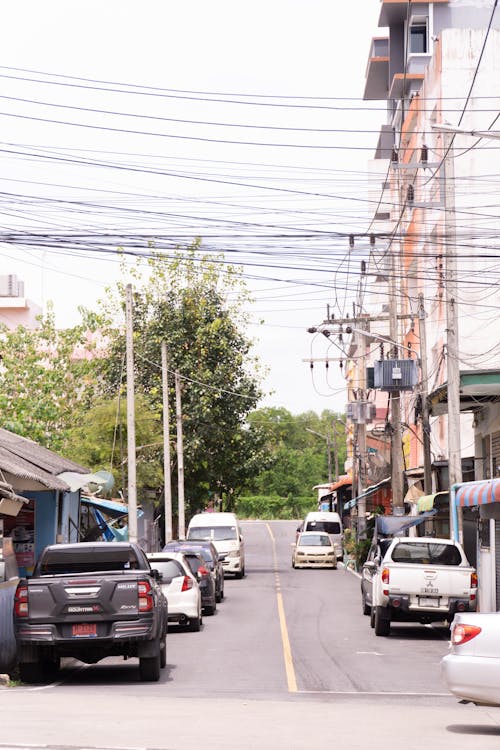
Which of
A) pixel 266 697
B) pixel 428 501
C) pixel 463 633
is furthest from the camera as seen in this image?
pixel 428 501

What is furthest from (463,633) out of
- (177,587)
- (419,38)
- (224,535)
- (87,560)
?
(419,38)

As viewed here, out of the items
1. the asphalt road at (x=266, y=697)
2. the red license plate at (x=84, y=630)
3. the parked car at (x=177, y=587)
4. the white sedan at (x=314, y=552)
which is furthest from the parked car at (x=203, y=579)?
the white sedan at (x=314, y=552)

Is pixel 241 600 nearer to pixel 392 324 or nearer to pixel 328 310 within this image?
pixel 392 324

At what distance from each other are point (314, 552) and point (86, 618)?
38450mm

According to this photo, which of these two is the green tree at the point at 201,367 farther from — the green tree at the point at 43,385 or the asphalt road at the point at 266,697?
the asphalt road at the point at 266,697

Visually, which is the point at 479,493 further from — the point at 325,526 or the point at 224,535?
the point at 325,526

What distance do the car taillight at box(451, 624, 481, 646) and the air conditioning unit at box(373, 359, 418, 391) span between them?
28389mm

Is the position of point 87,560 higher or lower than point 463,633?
higher

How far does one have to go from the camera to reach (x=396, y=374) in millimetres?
39906

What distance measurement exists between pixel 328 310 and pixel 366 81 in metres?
23.6

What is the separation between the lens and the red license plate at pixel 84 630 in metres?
16.1

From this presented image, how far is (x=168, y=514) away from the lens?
154 feet

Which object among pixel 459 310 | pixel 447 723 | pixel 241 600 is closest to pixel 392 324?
pixel 459 310

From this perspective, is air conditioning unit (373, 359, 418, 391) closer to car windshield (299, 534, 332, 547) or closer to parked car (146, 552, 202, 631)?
car windshield (299, 534, 332, 547)
